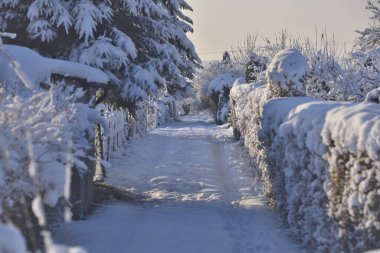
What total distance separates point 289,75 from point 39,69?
471 cm

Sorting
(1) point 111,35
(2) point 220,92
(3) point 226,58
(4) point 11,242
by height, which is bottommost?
(4) point 11,242

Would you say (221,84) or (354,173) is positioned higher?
(221,84)

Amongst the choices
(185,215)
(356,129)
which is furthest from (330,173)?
(185,215)

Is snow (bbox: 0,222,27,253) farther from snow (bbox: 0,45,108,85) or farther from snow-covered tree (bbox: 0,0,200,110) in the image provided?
snow-covered tree (bbox: 0,0,200,110)

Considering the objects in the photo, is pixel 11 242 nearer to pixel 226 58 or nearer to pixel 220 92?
pixel 220 92

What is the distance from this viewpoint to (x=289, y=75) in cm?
976

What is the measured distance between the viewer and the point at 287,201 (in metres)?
7.02

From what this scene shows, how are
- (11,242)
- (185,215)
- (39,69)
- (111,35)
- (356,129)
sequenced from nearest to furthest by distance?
(11,242), (356,129), (39,69), (185,215), (111,35)

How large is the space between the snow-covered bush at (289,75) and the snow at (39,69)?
3.59 metres

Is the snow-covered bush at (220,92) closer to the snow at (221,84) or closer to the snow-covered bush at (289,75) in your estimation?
the snow at (221,84)

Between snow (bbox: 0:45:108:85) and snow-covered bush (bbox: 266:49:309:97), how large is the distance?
3589 mm

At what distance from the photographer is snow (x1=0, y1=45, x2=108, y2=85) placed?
22.5 ft

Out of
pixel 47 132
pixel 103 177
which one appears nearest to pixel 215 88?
pixel 103 177

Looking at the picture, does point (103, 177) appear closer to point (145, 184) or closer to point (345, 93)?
point (145, 184)
